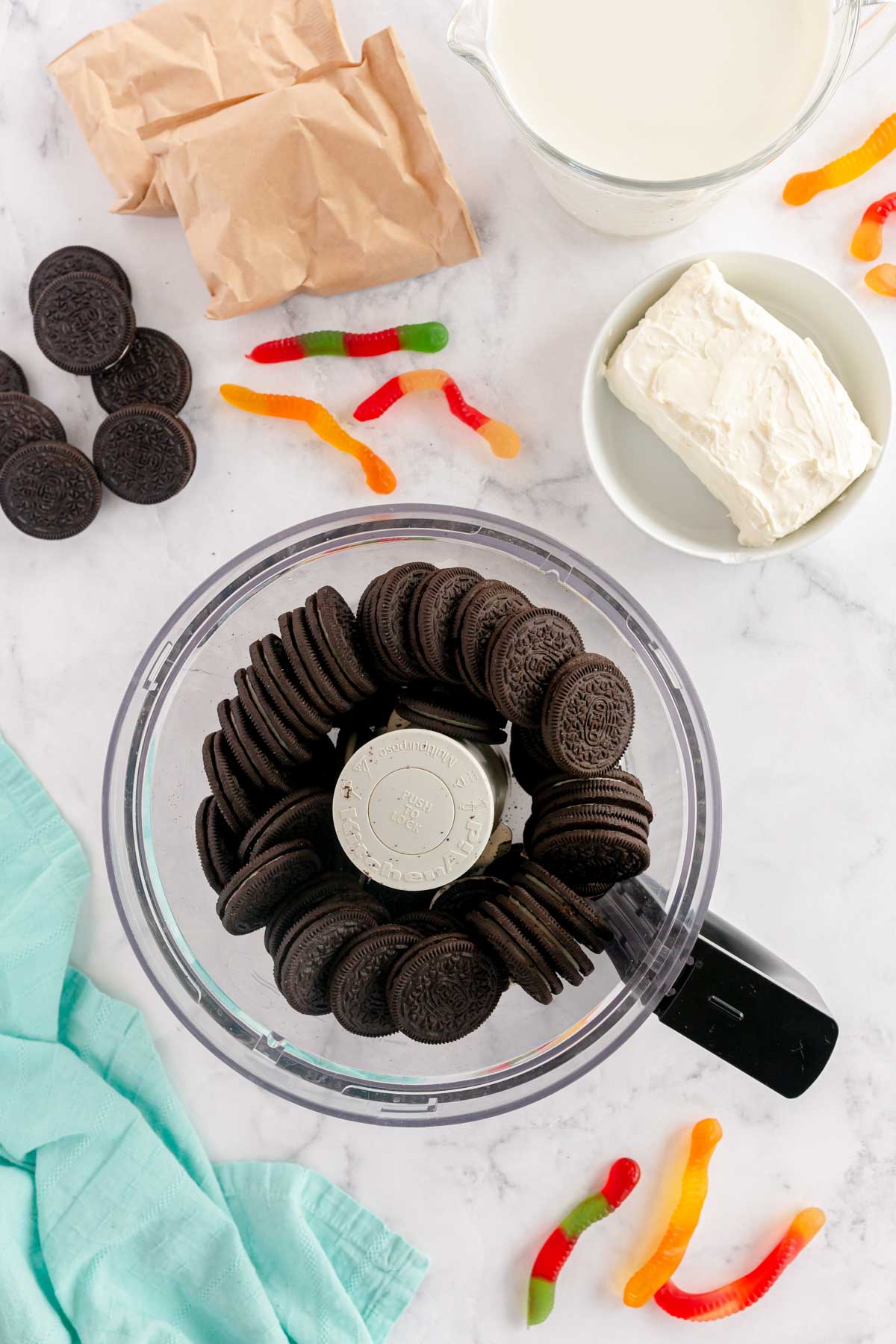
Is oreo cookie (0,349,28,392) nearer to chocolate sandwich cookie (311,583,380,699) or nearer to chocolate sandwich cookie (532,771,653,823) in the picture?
chocolate sandwich cookie (311,583,380,699)

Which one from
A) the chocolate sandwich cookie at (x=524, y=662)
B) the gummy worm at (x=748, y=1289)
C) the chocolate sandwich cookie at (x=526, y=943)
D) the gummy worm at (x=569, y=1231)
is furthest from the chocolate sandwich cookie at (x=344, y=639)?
the gummy worm at (x=748, y=1289)

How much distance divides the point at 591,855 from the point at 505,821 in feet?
0.50

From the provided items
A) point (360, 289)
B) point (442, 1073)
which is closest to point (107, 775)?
point (442, 1073)

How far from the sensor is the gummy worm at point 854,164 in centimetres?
104

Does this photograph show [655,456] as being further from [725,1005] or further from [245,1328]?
[245,1328]

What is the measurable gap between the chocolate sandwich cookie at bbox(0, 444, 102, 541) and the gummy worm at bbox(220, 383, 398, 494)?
17 cm

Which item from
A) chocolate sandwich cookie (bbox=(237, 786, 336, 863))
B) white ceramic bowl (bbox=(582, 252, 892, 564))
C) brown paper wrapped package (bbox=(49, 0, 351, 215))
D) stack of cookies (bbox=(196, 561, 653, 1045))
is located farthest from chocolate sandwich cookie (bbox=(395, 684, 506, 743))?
brown paper wrapped package (bbox=(49, 0, 351, 215))

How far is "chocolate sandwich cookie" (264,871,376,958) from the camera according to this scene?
0.91 m

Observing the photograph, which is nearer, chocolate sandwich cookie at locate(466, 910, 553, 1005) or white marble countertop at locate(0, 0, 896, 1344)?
chocolate sandwich cookie at locate(466, 910, 553, 1005)

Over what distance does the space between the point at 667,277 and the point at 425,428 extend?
0.92ft

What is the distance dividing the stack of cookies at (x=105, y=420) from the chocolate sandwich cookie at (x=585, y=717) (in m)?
0.49

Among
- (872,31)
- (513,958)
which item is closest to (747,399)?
(872,31)

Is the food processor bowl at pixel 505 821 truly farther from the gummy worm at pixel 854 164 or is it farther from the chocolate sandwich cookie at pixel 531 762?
the gummy worm at pixel 854 164

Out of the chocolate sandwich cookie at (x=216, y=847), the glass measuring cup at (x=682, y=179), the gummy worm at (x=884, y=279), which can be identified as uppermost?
the glass measuring cup at (x=682, y=179)
